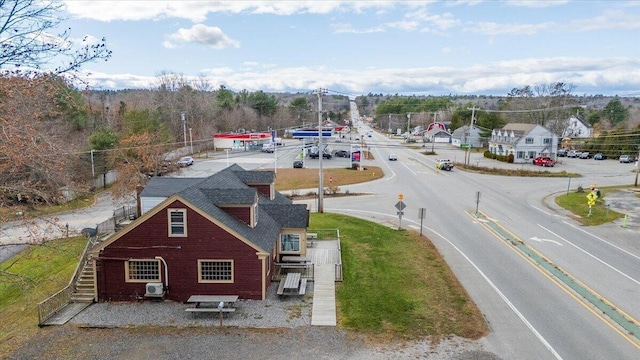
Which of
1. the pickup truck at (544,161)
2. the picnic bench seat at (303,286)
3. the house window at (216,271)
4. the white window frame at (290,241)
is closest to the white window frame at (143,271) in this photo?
the house window at (216,271)

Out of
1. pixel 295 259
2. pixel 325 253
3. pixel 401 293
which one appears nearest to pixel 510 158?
pixel 325 253

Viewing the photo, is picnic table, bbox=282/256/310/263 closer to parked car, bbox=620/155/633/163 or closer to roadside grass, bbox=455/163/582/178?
roadside grass, bbox=455/163/582/178

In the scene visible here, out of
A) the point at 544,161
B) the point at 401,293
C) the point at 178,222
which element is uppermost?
the point at 178,222

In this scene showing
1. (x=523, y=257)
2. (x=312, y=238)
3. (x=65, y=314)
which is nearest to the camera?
(x=65, y=314)

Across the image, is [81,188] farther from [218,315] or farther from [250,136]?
[250,136]

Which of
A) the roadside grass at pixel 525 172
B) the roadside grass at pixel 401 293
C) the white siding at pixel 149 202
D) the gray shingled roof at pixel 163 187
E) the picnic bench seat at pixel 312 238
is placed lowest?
A: the roadside grass at pixel 401 293

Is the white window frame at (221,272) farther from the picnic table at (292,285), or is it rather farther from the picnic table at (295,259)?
the picnic table at (295,259)

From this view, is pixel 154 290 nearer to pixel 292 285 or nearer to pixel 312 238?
pixel 292 285
